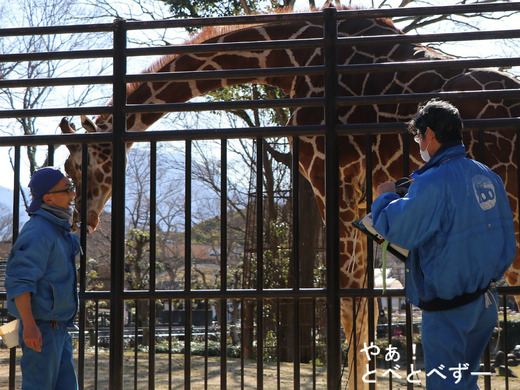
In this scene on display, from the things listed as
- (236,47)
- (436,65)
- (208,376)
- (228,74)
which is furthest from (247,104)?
(208,376)

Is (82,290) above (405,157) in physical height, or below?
below

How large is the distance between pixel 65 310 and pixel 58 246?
365mm

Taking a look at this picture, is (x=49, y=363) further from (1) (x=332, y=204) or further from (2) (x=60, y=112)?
(1) (x=332, y=204)

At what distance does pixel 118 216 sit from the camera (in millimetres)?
4465

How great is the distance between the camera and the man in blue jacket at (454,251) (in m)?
3.02

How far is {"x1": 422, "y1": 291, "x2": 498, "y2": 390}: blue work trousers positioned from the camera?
2996mm

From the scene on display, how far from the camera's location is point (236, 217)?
31406mm

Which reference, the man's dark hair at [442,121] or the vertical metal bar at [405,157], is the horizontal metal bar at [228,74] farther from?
the man's dark hair at [442,121]

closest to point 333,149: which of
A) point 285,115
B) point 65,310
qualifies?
point 65,310

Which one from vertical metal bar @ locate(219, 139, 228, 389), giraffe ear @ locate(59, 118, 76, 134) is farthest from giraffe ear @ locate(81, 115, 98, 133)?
vertical metal bar @ locate(219, 139, 228, 389)

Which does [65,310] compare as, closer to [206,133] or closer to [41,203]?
[41,203]

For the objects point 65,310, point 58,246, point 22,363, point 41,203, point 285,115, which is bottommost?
point 22,363

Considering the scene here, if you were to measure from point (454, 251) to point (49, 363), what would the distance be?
2255 mm

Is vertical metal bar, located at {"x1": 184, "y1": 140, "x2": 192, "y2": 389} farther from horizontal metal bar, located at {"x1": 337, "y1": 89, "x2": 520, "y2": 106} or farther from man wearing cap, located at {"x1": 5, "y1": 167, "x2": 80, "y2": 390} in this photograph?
horizontal metal bar, located at {"x1": 337, "y1": 89, "x2": 520, "y2": 106}
